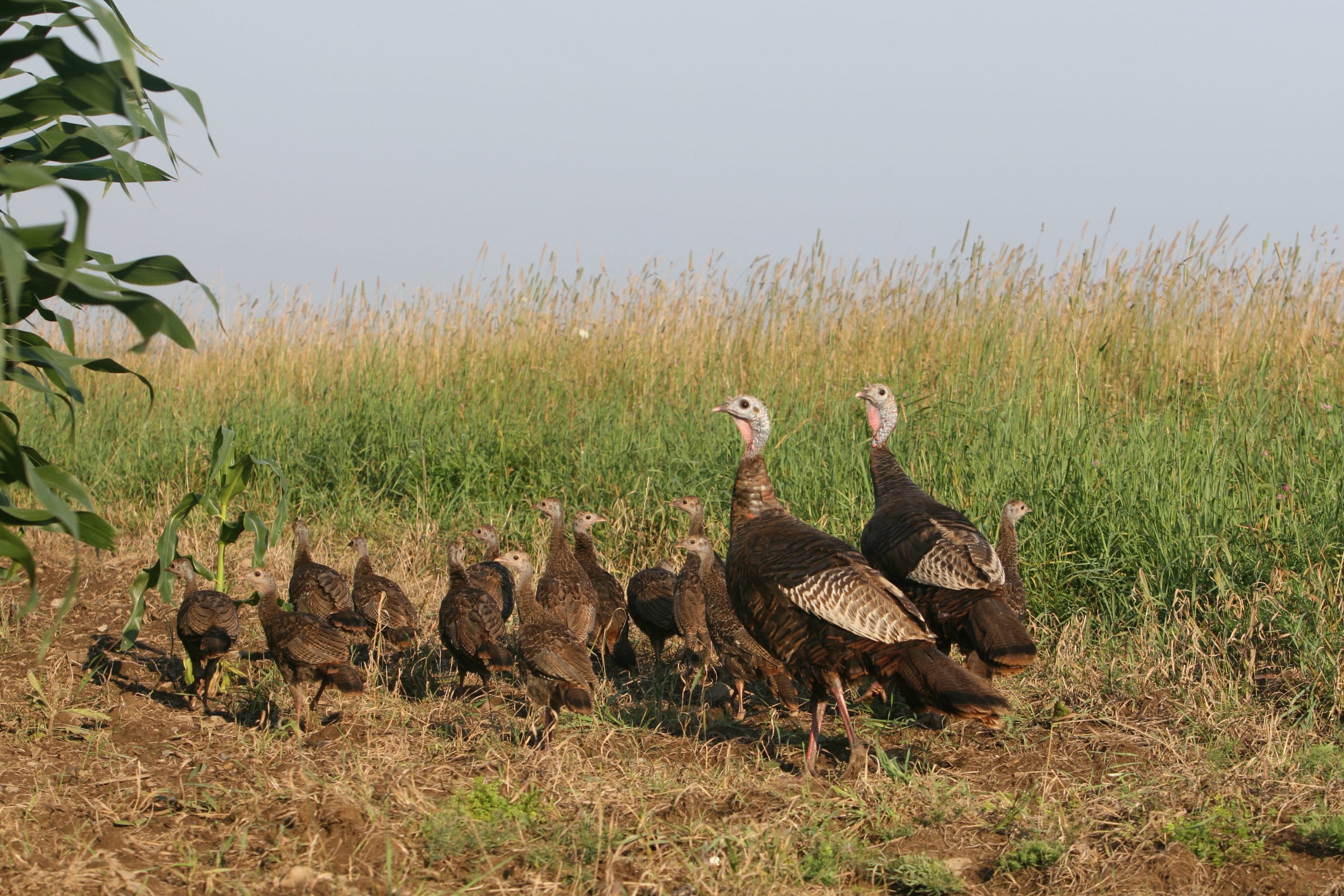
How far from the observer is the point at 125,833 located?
347cm

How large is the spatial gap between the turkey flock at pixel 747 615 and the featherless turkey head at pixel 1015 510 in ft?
0.03

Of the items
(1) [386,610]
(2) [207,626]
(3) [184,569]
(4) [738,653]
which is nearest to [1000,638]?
(4) [738,653]

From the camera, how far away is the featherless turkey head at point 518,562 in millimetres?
5453

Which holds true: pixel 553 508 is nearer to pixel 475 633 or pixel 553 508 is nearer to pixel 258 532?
pixel 475 633

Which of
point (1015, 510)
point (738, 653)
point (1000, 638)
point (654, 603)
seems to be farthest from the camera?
point (654, 603)

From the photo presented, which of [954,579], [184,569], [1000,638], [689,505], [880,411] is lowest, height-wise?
[184,569]

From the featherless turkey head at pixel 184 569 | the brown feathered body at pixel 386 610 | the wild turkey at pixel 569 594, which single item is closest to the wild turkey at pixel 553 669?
the wild turkey at pixel 569 594

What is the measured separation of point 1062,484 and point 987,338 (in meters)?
2.61

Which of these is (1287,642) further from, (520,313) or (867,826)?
(520,313)

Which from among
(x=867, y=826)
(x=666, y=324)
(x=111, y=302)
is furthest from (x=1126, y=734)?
(x=666, y=324)

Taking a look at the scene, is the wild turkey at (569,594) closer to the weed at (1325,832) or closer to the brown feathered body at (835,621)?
the brown feathered body at (835,621)

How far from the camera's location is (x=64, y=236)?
2924 millimetres

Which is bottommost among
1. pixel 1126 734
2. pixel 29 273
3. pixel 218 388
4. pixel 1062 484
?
pixel 218 388

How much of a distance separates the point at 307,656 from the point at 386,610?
96 centimetres
